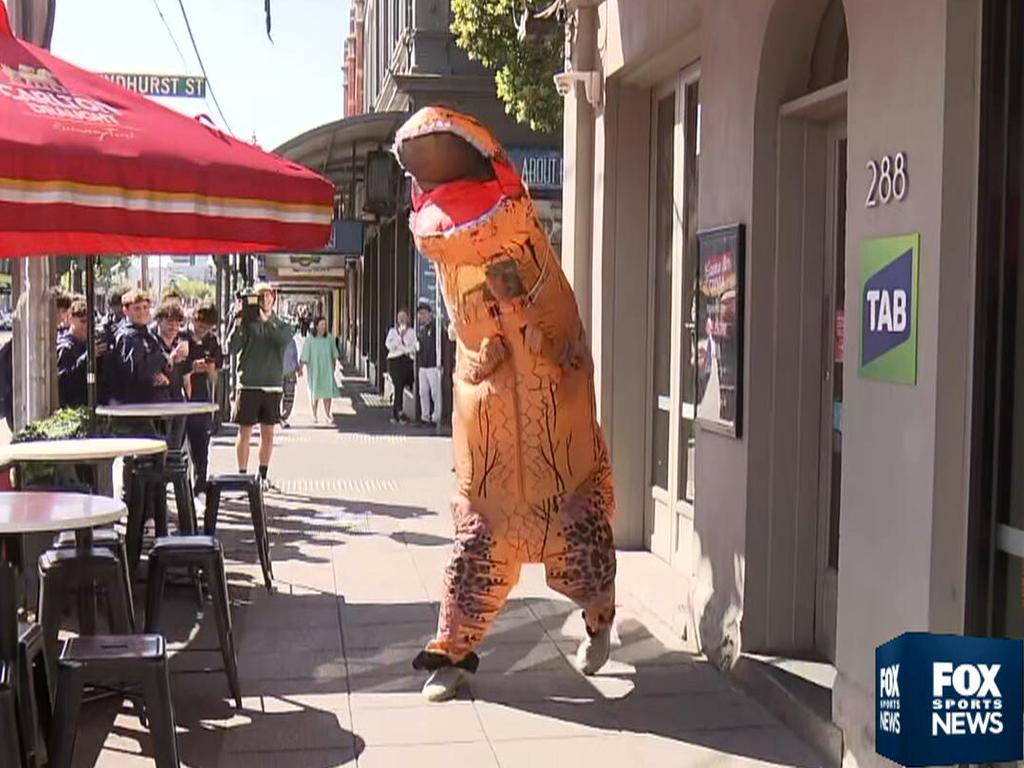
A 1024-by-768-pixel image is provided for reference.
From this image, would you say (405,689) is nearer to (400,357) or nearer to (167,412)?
(167,412)

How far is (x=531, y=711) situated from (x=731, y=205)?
8.02 feet

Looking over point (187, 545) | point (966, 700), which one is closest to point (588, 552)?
point (187, 545)

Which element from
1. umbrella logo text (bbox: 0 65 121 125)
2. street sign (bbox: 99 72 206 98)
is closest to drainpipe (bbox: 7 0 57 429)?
street sign (bbox: 99 72 206 98)

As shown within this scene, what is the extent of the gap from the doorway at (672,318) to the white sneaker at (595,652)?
5.38 feet

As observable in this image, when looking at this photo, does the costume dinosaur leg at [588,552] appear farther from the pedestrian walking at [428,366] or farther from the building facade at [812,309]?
the pedestrian walking at [428,366]

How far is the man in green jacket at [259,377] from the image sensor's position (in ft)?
34.9

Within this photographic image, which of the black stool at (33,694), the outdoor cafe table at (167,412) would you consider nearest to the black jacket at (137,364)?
the outdoor cafe table at (167,412)

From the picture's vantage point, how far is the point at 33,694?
4.07 meters

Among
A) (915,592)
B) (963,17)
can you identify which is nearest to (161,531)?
(915,592)

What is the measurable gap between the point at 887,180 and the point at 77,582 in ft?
11.6

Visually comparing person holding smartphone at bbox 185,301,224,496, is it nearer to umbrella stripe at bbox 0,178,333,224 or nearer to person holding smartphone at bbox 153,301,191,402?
person holding smartphone at bbox 153,301,191,402

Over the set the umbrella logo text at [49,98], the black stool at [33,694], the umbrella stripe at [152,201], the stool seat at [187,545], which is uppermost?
the umbrella logo text at [49,98]

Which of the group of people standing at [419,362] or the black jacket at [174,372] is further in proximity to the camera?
the group of people standing at [419,362]

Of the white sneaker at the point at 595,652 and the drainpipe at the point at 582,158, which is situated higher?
the drainpipe at the point at 582,158
